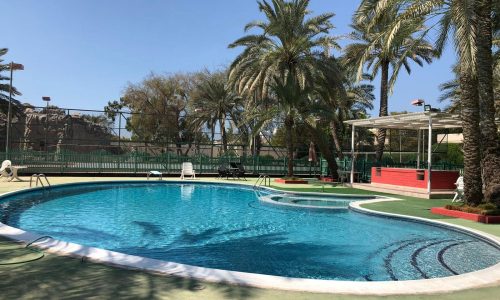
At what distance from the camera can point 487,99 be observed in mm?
11398

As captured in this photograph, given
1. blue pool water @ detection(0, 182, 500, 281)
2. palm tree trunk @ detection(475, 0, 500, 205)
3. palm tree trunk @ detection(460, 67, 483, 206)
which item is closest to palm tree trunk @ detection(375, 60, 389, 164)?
blue pool water @ detection(0, 182, 500, 281)

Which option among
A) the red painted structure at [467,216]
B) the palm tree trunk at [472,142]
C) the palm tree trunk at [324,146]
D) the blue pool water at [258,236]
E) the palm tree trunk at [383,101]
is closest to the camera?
the blue pool water at [258,236]

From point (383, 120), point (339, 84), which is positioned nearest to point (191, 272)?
point (383, 120)

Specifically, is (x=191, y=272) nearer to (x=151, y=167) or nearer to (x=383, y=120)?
(x=383, y=120)

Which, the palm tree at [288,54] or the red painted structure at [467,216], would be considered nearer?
the red painted structure at [467,216]

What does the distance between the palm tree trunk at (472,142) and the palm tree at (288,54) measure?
1135 cm

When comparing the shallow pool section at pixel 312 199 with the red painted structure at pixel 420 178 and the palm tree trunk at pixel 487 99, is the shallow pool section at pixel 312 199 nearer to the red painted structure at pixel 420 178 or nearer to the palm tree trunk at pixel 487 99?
the red painted structure at pixel 420 178

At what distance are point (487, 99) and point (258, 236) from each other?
290 inches

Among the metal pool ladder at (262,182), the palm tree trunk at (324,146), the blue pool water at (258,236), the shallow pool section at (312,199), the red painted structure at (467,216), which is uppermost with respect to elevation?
the palm tree trunk at (324,146)

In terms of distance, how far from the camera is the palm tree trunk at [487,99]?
37.1ft

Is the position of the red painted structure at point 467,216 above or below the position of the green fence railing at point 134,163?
below

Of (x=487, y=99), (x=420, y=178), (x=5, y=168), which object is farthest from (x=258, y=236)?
(x=5, y=168)

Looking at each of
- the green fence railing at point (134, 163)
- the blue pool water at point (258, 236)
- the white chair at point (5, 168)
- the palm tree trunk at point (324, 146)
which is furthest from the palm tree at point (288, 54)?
the white chair at point (5, 168)

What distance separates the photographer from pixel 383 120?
19.0 meters
